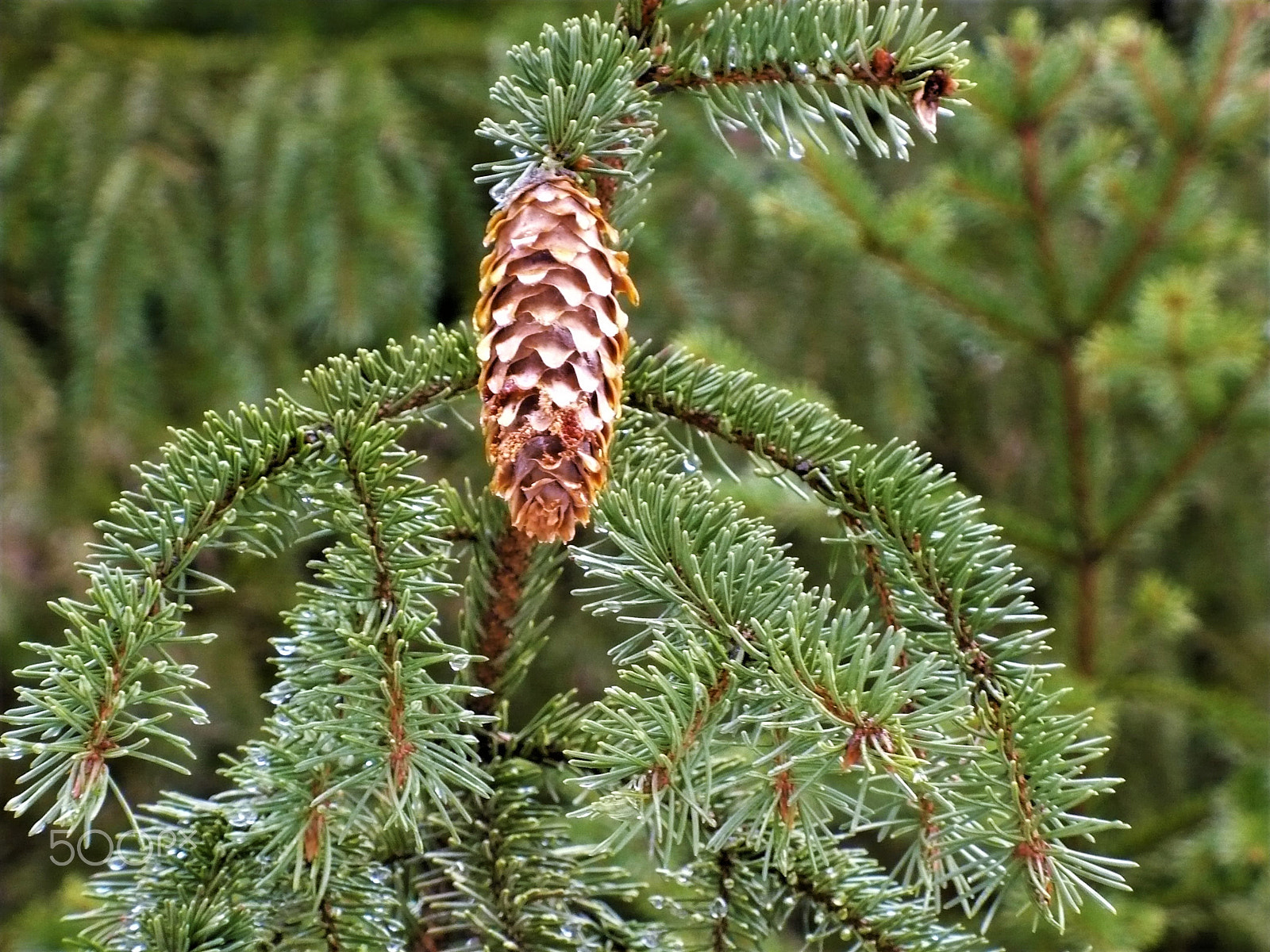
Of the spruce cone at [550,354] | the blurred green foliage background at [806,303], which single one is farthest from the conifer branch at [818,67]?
the blurred green foliage background at [806,303]

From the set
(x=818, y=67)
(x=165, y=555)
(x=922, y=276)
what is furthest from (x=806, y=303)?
(x=165, y=555)

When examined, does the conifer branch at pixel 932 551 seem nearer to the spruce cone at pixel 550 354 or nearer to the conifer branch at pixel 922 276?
the spruce cone at pixel 550 354

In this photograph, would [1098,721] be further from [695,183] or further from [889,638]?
[695,183]

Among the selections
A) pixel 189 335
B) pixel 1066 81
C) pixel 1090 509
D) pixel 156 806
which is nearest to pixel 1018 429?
pixel 1090 509

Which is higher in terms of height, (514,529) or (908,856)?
(514,529)

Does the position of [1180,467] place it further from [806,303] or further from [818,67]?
[818,67]

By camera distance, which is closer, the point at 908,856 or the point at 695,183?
the point at 908,856
